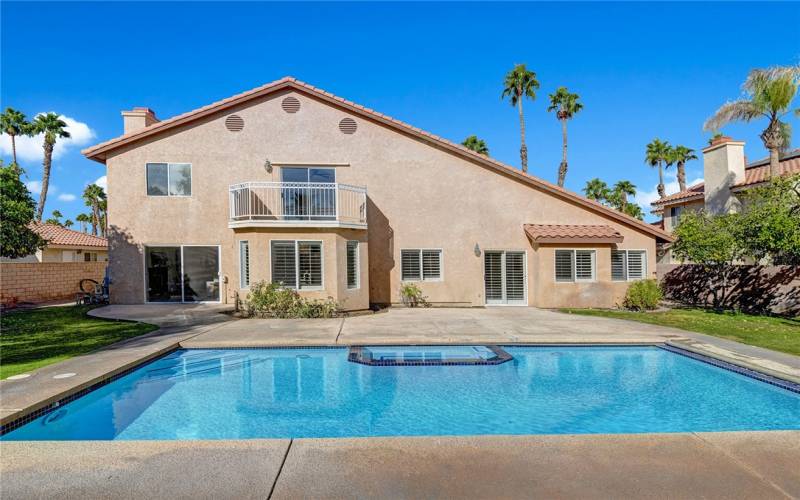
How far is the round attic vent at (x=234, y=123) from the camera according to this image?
17359 mm

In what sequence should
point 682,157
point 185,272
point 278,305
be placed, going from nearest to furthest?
point 278,305 → point 185,272 → point 682,157

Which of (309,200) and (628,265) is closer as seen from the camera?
(309,200)

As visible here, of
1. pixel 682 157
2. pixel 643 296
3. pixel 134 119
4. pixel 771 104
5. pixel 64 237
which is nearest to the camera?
pixel 643 296

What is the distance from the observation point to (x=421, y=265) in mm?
18094

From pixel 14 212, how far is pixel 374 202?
42.9ft

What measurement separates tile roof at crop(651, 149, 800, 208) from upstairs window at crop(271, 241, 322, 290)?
2157cm

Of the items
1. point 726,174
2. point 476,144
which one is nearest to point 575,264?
point 726,174

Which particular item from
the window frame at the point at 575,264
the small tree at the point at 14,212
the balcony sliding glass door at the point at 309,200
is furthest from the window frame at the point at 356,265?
the small tree at the point at 14,212

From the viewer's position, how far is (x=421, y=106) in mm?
29031

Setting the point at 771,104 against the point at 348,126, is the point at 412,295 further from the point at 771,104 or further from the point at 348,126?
the point at 771,104

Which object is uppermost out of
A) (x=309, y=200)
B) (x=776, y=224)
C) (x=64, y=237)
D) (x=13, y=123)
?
(x=13, y=123)

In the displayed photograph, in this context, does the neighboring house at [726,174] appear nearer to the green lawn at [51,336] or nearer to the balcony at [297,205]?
the balcony at [297,205]

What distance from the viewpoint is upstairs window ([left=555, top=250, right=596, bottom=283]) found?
18062 millimetres

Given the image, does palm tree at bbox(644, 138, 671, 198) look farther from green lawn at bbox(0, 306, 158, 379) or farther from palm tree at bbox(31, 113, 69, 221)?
palm tree at bbox(31, 113, 69, 221)
